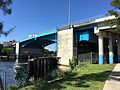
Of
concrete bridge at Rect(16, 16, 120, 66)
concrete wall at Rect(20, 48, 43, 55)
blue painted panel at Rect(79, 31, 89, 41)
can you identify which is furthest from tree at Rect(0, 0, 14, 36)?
concrete wall at Rect(20, 48, 43, 55)

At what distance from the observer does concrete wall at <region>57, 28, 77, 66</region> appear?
2092 inches

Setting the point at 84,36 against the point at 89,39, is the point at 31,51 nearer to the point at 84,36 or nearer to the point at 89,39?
A: the point at 84,36

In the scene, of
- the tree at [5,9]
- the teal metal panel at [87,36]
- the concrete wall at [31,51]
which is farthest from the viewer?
the concrete wall at [31,51]

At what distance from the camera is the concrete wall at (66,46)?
53.1 m

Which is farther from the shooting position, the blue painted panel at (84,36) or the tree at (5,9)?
the blue painted panel at (84,36)

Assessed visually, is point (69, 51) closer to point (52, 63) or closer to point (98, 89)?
point (52, 63)

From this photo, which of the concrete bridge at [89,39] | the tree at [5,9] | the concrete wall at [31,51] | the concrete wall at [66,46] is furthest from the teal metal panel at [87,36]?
the concrete wall at [31,51]

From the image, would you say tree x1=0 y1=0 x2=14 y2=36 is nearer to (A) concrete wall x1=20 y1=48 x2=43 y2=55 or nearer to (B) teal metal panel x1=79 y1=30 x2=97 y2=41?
(B) teal metal panel x1=79 y1=30 x2=97 y2=41

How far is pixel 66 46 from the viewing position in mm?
55000

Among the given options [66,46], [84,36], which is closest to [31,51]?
[66,46]

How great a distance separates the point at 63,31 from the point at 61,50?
4468 mm

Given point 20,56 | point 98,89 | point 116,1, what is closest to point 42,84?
point 98,89

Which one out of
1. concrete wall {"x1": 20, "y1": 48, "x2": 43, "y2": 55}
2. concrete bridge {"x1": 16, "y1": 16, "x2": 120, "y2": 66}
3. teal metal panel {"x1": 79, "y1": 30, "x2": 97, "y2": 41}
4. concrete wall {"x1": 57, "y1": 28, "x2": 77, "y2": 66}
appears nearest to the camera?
concrete bridge {"x1": 16, "y1": 16, "x2": 120, "y2": 66}

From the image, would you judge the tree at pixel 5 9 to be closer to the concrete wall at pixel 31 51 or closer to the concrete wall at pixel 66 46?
the concrete wall at pixel 66 46
